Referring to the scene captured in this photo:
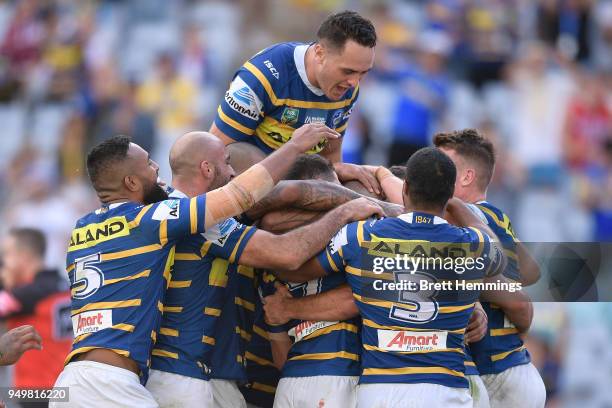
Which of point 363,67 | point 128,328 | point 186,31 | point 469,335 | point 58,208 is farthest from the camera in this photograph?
point 186,31

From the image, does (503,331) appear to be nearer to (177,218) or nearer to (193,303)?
(193,303)

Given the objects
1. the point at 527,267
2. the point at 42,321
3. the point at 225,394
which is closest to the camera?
the point at 225,394

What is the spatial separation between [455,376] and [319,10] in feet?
39.6

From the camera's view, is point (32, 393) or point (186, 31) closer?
point (32, 393)

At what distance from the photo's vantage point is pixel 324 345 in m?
6.72

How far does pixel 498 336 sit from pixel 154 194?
242cm

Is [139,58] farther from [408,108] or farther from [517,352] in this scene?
[517,352]

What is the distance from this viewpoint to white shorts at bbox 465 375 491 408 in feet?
22.5

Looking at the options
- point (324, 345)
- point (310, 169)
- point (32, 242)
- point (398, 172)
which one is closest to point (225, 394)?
point (324, 345)

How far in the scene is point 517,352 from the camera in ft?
24.2

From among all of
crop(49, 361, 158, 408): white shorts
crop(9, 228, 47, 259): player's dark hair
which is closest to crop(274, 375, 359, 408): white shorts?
crop(49, 361, 158, 408): white shorts

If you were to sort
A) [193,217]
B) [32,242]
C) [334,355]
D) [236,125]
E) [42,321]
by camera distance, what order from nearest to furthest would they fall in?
1. [193,217]
2. [334,355]
3. [236,125]
4. [42,321]
5. [32,242]

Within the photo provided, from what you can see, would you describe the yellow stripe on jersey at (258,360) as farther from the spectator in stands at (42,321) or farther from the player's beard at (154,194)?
the spectator in stands at (42,321)

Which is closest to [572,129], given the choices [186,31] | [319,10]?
[319,10]
